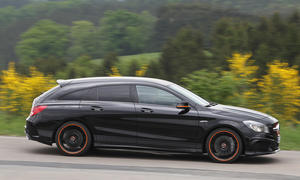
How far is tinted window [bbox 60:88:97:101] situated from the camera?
8.73 meters

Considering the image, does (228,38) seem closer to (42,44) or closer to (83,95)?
(42,44)

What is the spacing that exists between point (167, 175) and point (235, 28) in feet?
261

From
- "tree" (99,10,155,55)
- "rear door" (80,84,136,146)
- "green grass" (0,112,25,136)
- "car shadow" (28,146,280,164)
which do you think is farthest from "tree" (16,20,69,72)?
"rear door" (80,84,136,146)

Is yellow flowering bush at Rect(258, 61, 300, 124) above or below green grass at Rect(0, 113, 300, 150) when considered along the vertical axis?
above

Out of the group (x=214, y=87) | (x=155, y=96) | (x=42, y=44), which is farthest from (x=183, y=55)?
(x=155, y=96)

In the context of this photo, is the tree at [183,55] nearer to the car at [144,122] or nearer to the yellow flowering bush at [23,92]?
the yellow flowering bush at [23,92]

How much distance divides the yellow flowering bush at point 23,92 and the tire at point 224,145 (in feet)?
29.3

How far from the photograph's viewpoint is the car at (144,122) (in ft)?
26.8

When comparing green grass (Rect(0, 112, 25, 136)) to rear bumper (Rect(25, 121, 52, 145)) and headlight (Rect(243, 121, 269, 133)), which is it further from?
headlight (Rect(243, 121, 269, 133))

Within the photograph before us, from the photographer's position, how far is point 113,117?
850cm

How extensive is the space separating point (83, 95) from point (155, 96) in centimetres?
140

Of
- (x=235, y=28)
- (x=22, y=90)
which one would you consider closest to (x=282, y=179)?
(x=22, y=90)

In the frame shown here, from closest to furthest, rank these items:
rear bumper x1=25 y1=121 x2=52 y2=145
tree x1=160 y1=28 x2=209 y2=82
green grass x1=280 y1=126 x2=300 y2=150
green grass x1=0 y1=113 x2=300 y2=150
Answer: rear bumper x1=25 y1=121 x2=52 y2=145 → green grass x1=280 y1=126 x2=300 y2=150 → green grass x1=0 y1=113 x2=300 y2=150 → tree x1=160 y1=28 x2=209 y2=82

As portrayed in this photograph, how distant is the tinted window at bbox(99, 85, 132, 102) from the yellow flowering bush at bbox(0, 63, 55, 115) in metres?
7.50
